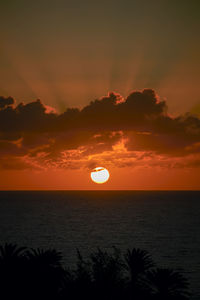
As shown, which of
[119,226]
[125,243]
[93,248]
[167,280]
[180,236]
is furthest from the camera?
[119,226]

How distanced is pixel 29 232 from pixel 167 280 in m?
90.5

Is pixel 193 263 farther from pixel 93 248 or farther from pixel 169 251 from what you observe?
pixel 93 248

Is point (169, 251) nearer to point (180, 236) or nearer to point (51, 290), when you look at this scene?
point (180, 236)

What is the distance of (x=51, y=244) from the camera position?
88.2 meters

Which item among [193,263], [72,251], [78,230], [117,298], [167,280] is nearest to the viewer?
[117,298]

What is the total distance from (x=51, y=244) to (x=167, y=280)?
2532 inches

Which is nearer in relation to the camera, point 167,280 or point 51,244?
point 167,280

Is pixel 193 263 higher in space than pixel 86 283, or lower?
lower

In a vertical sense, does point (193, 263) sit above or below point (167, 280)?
below

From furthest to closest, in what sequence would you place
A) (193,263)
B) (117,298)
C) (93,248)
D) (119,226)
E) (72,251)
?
(119,226) → (93,248) → (72,251) → (193,263) → (117,298)

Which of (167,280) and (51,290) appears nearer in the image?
(51,290)

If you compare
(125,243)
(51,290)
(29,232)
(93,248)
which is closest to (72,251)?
(93,248)

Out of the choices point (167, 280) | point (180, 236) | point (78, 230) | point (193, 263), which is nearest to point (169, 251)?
point (193, 263)

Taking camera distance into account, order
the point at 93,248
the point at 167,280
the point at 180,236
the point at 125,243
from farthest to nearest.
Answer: the point at 180,236, the point at 125,243, the point at 93,248, the point at 167,280
